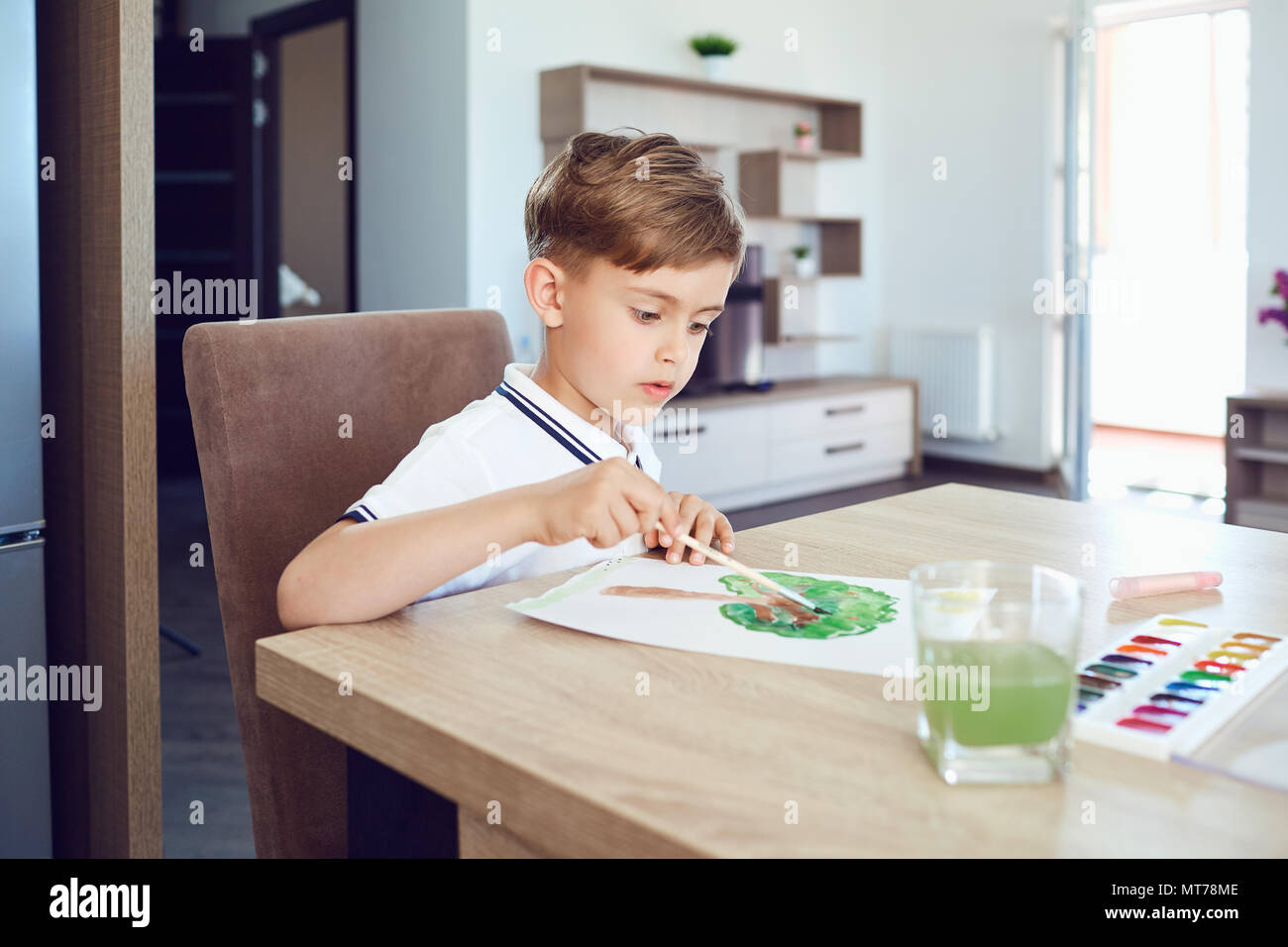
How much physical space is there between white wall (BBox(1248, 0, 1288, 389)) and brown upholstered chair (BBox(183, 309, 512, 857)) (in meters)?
4.60

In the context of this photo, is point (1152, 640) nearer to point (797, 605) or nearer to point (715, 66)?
point (797, 605)

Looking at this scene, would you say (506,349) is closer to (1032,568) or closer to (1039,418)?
(1032,568)

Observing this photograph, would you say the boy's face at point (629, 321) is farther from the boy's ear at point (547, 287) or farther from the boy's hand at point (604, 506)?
the boy's hand at point (604, 506)

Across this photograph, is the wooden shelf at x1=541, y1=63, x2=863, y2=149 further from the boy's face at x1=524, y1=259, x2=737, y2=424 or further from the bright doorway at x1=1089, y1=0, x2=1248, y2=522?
the boy's face at x1=524, y1=259, x2=737, y2=424

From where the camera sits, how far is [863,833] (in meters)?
0.53

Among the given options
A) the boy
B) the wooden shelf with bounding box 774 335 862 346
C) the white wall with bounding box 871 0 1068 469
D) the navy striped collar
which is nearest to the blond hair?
the boy

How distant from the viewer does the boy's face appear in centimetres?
113

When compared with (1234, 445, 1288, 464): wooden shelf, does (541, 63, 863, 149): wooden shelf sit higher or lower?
higher

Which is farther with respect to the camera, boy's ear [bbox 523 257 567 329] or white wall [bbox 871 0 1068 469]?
white wall [bbox 871 0 1068 469]

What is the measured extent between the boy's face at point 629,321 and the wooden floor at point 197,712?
1164 mm

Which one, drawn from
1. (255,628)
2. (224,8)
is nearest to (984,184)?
(224,8)

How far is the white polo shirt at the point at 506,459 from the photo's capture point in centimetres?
104

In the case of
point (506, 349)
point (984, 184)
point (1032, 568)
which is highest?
point (984, 184)
